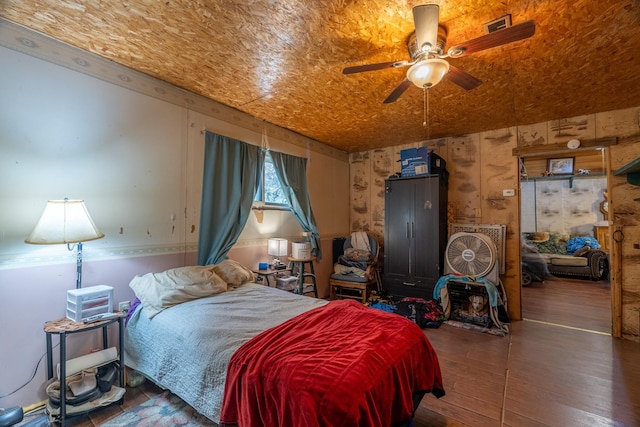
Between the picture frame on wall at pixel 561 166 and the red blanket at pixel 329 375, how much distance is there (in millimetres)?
6589

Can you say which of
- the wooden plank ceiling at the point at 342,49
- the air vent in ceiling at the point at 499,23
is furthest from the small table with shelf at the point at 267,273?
the air vent in ceiling at the point at 499,23

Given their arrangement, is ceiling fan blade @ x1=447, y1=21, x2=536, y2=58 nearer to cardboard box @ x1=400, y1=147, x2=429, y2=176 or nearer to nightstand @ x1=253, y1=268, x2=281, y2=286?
cardboard box @ x1=400, y1=147, x2=429, y2=176

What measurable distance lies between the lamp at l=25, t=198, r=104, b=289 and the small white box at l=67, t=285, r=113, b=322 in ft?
1.19

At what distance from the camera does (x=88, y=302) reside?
1892 millimetres

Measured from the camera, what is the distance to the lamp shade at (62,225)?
173 cm

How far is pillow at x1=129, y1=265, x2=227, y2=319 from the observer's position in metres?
2.09

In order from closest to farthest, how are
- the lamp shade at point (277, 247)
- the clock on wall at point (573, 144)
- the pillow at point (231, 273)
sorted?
the pillow at point (231, 273)
the clock on wall at point (573, 144)
the lamp shade at point (277, 247)

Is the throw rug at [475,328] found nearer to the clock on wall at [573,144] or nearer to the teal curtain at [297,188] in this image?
the teal curtain at [297,188]

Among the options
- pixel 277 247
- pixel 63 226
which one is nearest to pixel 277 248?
pixel 277 247

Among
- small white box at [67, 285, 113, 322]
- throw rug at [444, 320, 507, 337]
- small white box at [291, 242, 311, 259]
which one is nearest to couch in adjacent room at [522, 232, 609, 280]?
throw rug at [444, 320, 507, 337]

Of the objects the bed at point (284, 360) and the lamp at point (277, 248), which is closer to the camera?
the bed at point (284, 360)

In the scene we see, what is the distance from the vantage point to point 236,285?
2648 mm

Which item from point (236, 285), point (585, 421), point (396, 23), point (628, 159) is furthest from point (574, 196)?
point (236, 285)

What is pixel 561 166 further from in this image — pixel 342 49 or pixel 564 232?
pixel 342 49
